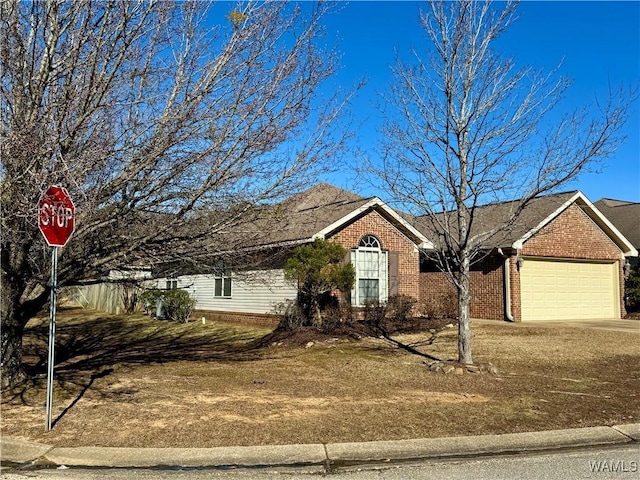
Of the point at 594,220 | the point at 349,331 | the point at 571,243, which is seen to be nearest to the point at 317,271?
the point at 349,331

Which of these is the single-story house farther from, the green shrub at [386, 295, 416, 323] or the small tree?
the green shrub at [386, 295, 416, 323]

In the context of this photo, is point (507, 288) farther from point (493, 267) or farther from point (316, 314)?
point (316, 314)

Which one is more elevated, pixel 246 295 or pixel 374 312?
pixel 246 295

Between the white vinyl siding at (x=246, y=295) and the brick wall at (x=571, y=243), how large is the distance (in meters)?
7.50

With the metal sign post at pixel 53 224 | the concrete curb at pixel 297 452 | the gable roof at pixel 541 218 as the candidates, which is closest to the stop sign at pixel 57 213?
the metal sign post at pixel 53 224

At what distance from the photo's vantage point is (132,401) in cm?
768

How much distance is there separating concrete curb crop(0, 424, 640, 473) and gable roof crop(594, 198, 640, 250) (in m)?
23.0

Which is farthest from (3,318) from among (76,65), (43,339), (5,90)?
(43,339)

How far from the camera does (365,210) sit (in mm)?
17938

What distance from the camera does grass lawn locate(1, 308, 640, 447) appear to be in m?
6.37

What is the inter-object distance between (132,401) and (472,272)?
15.0 meters

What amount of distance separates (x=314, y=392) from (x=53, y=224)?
4125mm

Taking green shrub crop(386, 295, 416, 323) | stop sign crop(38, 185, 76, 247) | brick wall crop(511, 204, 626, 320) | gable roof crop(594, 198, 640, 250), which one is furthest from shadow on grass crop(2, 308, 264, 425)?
gable roof crop(594, 198, 640, 250)
